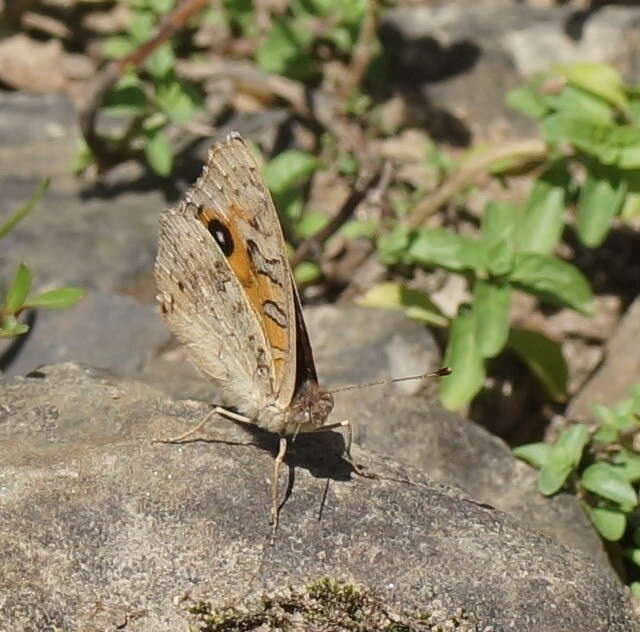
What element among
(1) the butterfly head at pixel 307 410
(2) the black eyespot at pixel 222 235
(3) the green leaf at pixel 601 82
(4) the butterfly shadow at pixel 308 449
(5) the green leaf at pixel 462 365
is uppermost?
(2) the black eyespot at pixel 222 235

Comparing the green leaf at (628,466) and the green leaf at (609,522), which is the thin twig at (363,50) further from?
the green leaf at (609,522)

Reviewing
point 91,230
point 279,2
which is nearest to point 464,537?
point 91,230

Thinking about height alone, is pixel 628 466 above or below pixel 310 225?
above

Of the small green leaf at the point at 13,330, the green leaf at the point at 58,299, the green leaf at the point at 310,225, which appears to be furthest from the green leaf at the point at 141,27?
the small green leaf at the point at 13,330

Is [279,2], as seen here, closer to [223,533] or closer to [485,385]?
[485,385]

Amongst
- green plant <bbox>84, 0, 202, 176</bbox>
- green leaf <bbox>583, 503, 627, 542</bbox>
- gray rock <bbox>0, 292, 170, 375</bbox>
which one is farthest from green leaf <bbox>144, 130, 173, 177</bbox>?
green leaf <bbox>583, 503, 627, 542</bbox>

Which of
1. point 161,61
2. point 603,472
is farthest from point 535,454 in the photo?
point 161,61

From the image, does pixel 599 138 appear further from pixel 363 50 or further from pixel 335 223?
pixel 363 50
